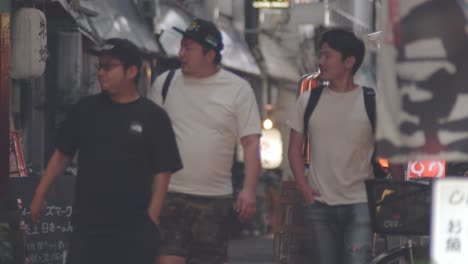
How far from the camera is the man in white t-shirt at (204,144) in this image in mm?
8836

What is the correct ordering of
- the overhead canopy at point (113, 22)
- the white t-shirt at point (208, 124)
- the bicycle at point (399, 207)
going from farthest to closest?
the overhead canopy at point (113, 22) < the white t-shirt at point (208, 124) < the bicycle at point (399, 207)

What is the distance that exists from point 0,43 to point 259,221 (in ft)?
73.9

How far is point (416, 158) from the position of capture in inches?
261

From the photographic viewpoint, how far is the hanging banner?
6.61 m

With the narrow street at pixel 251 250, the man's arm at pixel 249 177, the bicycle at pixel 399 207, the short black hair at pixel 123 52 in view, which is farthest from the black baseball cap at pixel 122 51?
the narrow street at pixel 251 250

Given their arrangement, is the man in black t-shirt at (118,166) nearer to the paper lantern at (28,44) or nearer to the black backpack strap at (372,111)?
the black backpack strap at (372,111)

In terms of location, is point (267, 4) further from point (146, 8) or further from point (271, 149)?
point (146, 8)

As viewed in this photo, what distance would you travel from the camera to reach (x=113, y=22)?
2794 centimetres

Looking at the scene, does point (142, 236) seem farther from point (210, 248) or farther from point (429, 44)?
point (429, 44)

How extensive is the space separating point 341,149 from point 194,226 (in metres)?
1.07

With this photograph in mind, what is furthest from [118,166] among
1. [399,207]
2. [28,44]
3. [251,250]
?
[251,250]

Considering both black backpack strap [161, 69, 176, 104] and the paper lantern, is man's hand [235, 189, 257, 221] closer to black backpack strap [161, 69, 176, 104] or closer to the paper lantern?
black backpack strap [161, 69, 176, 104]

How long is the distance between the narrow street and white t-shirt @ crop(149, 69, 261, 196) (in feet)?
40.9

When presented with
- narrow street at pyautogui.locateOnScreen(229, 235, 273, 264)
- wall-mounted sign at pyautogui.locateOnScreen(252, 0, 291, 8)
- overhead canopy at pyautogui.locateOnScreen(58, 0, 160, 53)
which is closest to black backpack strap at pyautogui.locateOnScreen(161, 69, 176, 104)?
narrow street at pyautogui.locateOnScreen(229, 235, 273, 264)
